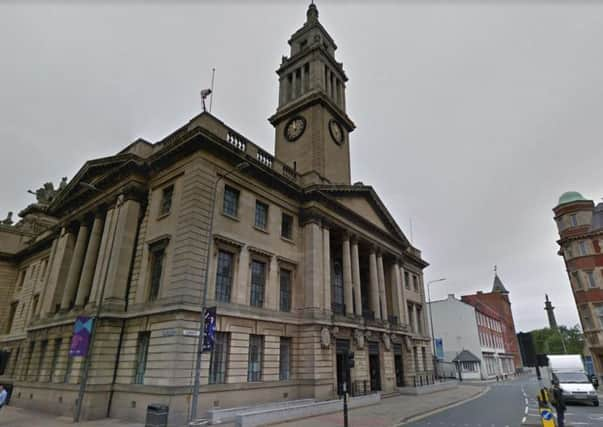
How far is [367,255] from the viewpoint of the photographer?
3397 centimetres

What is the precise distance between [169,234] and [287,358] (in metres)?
10.4

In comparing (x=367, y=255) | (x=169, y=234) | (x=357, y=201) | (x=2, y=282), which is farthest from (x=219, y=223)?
(x=2, y=282)

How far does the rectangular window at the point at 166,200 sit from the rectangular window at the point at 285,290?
8.24 m

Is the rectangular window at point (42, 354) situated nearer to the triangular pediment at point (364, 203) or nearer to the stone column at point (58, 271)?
the stone column at point (58, 271)

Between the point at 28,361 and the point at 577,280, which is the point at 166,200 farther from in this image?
the point at 577,280

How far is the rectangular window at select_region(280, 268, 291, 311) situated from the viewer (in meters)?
23.2

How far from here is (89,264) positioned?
2348 centimetres

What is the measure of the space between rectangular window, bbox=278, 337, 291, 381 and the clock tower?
46.4ft

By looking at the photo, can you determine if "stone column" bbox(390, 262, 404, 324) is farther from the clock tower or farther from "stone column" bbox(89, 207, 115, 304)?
"stone column" bbox(89, 207, 115, 304)

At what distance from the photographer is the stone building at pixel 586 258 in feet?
121

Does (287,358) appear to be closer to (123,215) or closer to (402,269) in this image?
(123,215)

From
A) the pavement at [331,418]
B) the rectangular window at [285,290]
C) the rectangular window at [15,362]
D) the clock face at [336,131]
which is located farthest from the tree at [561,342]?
the rectangular window at [15,362]

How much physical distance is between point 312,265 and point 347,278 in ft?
14.7

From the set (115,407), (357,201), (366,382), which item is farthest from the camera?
(357,201)
